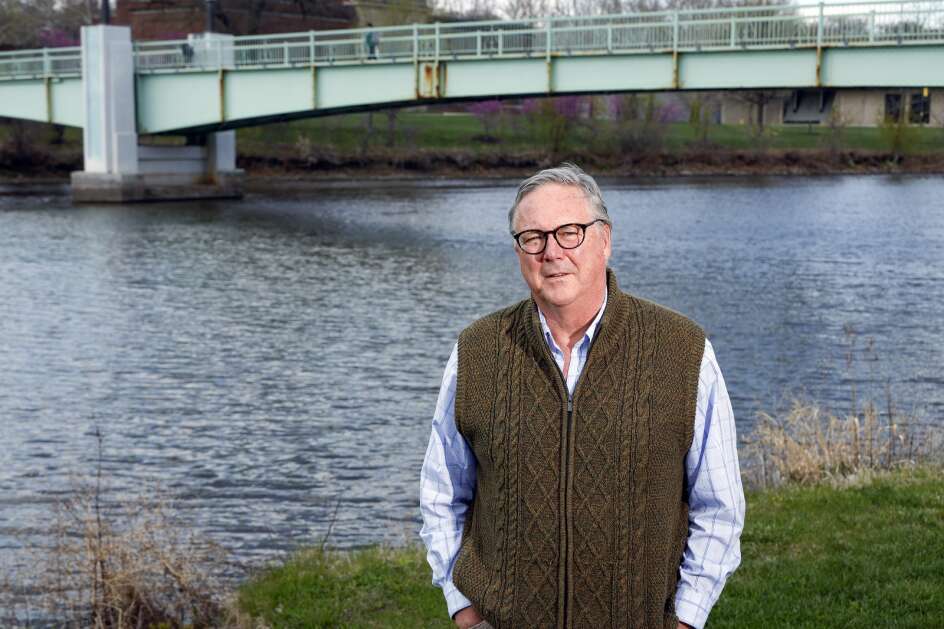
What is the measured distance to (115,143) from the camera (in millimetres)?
44031

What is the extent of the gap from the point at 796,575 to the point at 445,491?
141 inches

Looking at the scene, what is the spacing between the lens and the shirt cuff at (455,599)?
358 cm

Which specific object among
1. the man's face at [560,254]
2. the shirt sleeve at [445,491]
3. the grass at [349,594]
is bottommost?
the grass at [349,594]

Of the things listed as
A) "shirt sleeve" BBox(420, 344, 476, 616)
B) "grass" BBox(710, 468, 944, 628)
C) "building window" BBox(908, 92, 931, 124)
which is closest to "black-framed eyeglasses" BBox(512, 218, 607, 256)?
"shirt sleeve" BBox(420, 344, 476, 616)

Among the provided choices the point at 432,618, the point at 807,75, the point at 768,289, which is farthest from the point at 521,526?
the point at 807,75

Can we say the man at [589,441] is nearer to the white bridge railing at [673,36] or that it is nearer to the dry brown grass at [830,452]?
the dry brown grass at [830,452]

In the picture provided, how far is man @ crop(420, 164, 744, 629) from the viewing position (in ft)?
11.0

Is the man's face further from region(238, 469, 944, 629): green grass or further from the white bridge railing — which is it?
the white bridge railing

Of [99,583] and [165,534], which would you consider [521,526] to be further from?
[165,534]

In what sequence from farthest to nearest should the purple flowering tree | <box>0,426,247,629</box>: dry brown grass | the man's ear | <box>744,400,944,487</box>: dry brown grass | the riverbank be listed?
the purple flowering tree, the riverbank, <box>744,400,944,487</box>: dry brown grass, <box>0,426,247,629</box>: dry brown grass, the man's ear

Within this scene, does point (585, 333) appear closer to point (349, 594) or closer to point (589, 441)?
point (589, 441)

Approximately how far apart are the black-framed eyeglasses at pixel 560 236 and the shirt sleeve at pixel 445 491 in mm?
348

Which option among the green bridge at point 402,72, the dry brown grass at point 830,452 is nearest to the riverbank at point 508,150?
the green bridge at point 402,72

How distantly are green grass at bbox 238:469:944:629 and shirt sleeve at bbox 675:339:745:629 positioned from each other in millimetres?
2754
